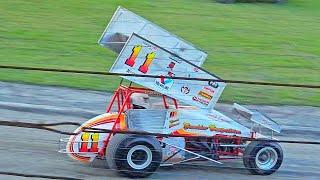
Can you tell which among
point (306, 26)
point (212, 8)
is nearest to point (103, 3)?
point (212, 8)

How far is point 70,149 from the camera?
9.32 m

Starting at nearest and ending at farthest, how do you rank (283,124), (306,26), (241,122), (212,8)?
(241,122) → (283,124) → (306,26) → (212,8)

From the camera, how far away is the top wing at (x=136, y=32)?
31.3 ft

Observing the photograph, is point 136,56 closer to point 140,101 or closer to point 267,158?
point 140,101

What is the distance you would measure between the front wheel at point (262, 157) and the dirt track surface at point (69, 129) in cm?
8

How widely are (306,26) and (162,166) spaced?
1371 centimetres

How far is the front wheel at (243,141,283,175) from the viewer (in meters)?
9.52

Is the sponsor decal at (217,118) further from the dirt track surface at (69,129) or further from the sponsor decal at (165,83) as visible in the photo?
the sponsor decal at (165,83)

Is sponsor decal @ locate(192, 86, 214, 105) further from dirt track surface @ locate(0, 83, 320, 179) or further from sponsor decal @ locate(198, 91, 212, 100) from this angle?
dirt track surface @ locate(0, 83, 320, 179)

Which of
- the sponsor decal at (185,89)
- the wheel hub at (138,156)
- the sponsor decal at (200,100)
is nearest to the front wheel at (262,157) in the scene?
the sponsor decal at (200,100)

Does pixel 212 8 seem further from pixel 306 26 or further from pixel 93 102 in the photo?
pixel 93 102

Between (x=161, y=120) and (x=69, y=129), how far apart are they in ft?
7.40

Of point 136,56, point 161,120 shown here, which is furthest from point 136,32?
point 161,120

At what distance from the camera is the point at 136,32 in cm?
945
